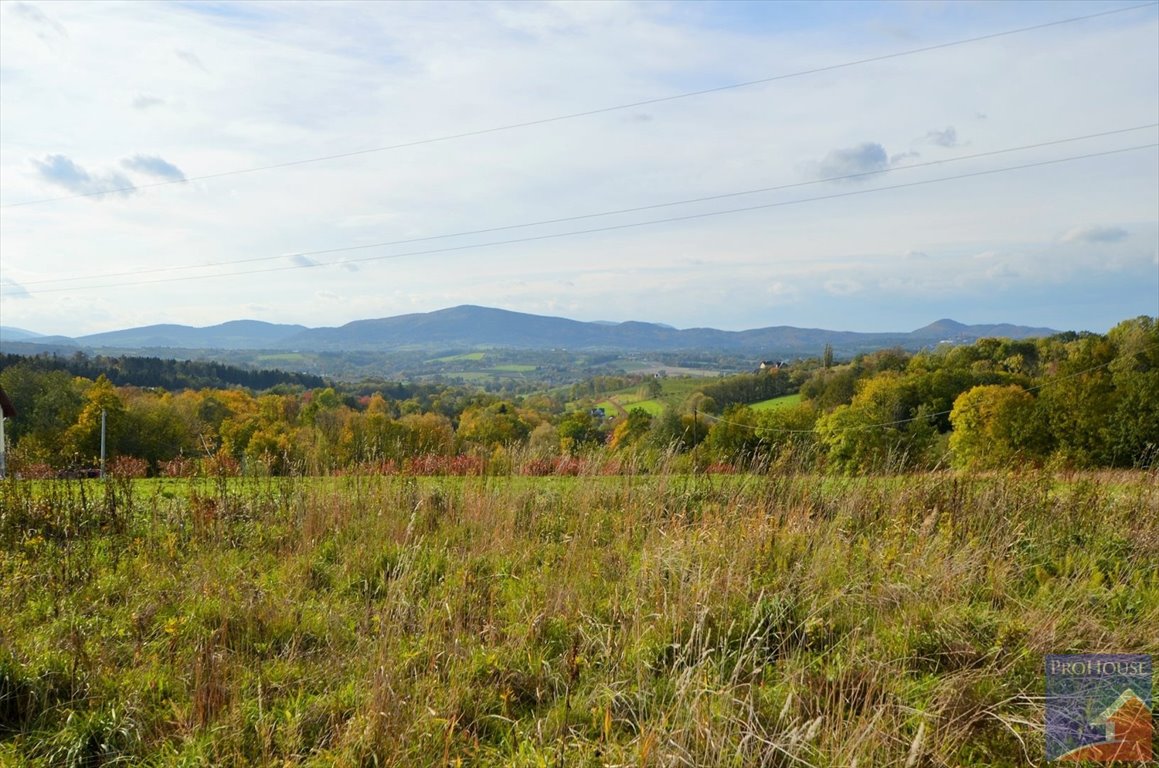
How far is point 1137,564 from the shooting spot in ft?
18.2

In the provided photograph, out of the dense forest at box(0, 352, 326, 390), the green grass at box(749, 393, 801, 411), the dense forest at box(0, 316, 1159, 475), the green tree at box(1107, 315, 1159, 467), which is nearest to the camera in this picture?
the dense forest at box(0, 316, 1159, 475)

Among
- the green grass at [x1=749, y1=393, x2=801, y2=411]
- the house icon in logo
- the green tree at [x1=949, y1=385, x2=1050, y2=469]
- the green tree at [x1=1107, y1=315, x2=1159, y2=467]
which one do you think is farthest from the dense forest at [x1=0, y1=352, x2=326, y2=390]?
the green tree at [x1=1107, y1=315, x2=1159, y2=467]

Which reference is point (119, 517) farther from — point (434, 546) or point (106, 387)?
point (106, 387)

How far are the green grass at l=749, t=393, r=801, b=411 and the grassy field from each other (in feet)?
162

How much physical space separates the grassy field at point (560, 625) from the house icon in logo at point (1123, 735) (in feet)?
0.73

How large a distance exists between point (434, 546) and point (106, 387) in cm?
5582

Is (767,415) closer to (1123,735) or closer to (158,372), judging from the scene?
(1123,735)

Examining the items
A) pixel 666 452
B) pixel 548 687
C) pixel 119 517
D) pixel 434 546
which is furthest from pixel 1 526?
→ pixel 666 452

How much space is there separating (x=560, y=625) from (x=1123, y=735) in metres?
2.93

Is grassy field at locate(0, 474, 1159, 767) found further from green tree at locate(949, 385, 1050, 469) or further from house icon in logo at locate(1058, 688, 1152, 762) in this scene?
green tree at locate(949, 385, 1050, 469)

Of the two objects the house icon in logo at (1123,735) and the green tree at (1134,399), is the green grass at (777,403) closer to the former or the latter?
the green tree at (1134,399)

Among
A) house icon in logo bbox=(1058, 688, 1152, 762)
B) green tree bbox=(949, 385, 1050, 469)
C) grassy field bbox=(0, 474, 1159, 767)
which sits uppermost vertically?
grassy field bbox=(0, 474, 1159, 767)

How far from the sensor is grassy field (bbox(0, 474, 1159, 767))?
328 cm

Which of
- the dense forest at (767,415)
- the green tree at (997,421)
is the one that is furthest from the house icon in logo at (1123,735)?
the green tree at (997,421)
